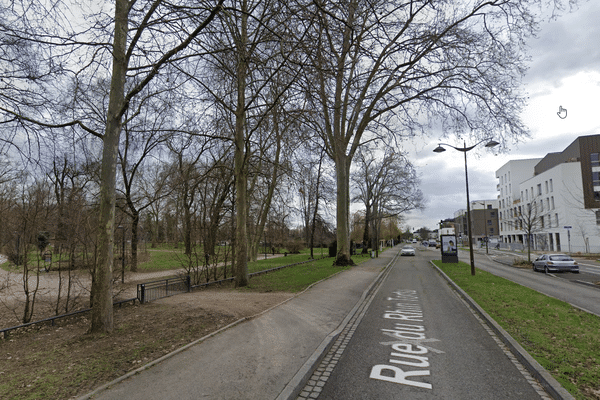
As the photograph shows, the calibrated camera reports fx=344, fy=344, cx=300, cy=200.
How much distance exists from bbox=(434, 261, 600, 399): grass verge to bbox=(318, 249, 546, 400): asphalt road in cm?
49

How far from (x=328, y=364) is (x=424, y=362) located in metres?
1.64

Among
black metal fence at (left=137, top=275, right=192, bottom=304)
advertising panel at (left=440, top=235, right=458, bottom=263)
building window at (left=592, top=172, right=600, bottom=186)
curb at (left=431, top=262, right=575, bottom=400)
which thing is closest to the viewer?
curb at (left=431, top=262, right=575, bottom=400)

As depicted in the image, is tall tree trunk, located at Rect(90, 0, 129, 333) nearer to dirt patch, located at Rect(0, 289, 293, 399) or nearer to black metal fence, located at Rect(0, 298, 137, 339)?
dirt patch, located at Rect(0, 289, 293, 399)

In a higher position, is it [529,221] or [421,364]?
[529,221]

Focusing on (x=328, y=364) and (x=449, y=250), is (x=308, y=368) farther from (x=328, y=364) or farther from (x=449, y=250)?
(x=449, y=250)

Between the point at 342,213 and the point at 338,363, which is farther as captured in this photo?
the point at 342,213

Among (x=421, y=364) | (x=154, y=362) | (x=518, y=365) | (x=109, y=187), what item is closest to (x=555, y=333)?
(x=518, y=365)

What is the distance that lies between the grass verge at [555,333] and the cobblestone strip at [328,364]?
3.26m

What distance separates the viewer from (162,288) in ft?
45.1

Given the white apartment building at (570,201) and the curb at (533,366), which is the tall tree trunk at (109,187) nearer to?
the curb at (533,366)

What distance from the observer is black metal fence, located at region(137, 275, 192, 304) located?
39.9ft

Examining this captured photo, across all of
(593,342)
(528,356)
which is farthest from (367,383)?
(593,342)

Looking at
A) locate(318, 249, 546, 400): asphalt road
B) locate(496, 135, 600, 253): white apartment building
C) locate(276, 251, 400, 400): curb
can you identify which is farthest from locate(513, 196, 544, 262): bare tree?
locate(276, 251, 400, 400): curb

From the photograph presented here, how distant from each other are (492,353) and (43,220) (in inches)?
425
